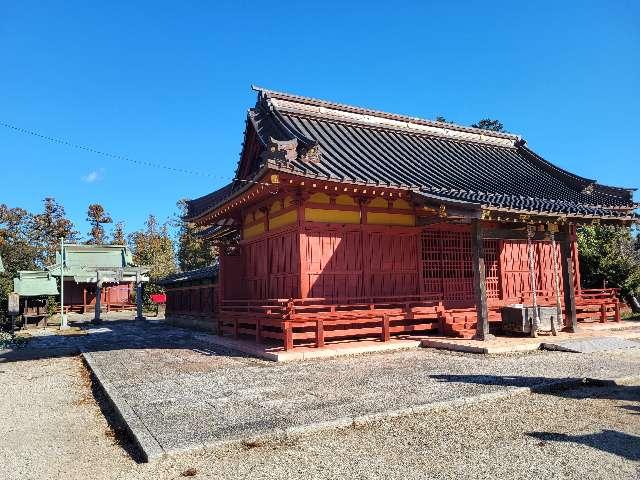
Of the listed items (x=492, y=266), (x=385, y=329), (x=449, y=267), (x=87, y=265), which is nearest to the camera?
(x=385, y=329)

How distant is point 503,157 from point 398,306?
947cm

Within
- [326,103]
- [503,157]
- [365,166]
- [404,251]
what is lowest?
[404,251]

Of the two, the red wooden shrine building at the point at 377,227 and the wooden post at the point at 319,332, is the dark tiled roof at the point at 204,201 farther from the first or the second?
the wooden post at the point at 319,332

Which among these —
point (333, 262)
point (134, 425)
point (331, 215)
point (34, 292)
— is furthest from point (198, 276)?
point (134, 425)

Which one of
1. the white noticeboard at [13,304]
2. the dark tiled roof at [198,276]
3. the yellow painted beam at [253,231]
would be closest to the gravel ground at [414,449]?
the yellow painted beam at [253,231]

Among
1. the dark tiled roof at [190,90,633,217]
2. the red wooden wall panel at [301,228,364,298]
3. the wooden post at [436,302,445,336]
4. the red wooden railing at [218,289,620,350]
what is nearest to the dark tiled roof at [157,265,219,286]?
the dark tiled roof at [190,90,633,217]

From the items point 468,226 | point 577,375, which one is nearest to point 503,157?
point 468,226

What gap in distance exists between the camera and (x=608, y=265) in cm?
2044

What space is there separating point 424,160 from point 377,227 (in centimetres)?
413

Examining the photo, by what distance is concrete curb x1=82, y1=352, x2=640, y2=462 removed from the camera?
15.7ft

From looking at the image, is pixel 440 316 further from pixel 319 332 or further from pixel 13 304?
pixel 13 304

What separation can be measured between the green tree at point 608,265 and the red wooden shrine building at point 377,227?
4.19 metres

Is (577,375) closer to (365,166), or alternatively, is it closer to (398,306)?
(398,306)

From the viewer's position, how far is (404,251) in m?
13.9
